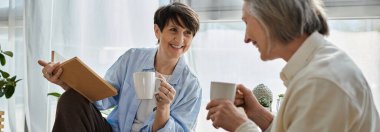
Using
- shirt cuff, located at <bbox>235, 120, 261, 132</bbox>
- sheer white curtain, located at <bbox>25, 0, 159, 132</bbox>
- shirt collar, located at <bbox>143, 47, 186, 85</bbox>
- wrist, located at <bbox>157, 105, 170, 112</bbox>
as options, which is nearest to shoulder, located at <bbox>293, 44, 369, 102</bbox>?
shirt cuff, located at <bbox>235, 120, 261, 132</bbox>

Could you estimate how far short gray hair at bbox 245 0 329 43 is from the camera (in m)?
0.92

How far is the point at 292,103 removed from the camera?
87 centimetres

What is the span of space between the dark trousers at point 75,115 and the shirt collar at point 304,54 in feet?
2.84

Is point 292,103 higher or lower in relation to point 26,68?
higher

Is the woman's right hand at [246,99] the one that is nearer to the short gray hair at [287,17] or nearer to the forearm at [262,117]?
the forearm at [262,117]

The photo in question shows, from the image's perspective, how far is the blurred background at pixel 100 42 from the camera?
6.63 ft

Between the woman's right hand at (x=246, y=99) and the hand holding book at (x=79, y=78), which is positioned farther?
the hand holding book at (x=79, y=78)

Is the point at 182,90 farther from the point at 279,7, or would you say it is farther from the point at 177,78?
the point at 279,7

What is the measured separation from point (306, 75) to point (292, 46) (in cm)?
14

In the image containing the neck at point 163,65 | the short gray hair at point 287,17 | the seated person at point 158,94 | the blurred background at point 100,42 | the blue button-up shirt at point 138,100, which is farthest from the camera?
the blurred background at point 100,42

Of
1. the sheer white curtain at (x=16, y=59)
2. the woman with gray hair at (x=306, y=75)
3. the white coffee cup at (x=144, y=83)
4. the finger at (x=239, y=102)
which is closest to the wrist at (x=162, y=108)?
the white coffee cup at (x=144, y=83)

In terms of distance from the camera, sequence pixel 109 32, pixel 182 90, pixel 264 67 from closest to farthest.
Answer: pixel 182 90 → pixel 264 67 → pixel 109 32

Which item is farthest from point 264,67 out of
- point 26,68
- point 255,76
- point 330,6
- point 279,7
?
point 26,68

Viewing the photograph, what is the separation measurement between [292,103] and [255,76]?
1.13 m
